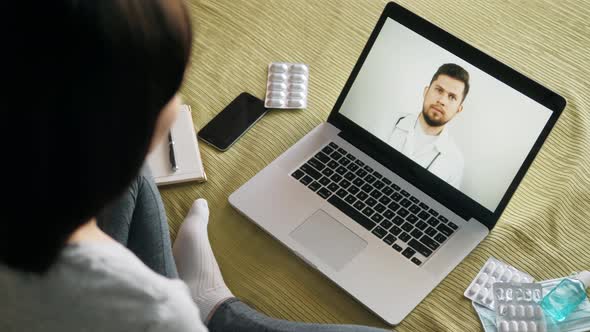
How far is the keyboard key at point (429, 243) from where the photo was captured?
102 cm

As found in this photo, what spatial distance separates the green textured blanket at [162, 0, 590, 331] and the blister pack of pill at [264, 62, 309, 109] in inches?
0.6

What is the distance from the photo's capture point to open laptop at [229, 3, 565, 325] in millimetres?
980

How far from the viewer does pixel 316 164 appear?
3.63ft

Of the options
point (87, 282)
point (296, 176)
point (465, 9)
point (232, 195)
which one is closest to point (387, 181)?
point (296, 176)

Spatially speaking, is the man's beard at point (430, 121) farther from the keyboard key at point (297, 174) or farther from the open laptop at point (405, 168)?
the keyboard key at point (297, 174)

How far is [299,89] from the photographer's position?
1204mm

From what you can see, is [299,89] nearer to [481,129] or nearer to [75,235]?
[481,129]

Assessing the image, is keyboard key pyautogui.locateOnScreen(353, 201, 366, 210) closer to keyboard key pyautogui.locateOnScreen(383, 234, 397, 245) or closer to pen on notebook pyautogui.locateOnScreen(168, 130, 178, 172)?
keyboard key pyautogui.locateOnScreen(383, 234, 397, 245)

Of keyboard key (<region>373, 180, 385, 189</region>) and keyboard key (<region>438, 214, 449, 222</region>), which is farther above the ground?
keyboard key (<region>438, 214, 449, 222</region>)

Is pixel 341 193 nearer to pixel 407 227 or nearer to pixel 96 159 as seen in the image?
pixel 407 227

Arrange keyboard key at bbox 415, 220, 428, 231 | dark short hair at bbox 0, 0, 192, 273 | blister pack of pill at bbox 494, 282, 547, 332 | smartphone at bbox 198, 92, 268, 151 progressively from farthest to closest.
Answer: smartphone at bbox 198, 92, 268, 151 → keyboard key at bbox 415, 220, 428, 231 → blister pack of pill at bbox 494, 282, 547, 332 → dark short hair at bbox 0, 0, 192, 273

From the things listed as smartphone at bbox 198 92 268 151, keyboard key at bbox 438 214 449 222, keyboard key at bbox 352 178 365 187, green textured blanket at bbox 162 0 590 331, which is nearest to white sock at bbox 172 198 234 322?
green textured blanket at bbox 162 0 590 331

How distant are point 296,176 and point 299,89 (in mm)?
187

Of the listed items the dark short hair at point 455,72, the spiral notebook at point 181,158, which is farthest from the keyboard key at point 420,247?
the spiral notebook at point 181,158
